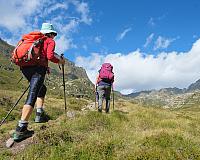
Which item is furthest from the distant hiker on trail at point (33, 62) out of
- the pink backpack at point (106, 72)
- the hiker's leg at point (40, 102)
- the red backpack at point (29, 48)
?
Result: the pink backpack at point (106, 72)

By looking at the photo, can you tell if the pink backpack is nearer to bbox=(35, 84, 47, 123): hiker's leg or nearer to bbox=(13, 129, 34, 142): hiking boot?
bbox=(35, 84, 47, 123): hiker's leg

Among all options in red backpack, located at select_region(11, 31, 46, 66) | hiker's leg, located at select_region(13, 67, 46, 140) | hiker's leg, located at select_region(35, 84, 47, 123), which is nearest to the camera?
red backpack, located at select_region(11, 31, 46, 66)

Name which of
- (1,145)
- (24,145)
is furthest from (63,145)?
(1,145)

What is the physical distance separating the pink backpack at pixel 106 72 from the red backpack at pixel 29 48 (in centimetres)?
881

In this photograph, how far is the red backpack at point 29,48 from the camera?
8539 mm

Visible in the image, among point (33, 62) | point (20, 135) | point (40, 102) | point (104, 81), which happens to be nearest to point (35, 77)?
point (33, 62)

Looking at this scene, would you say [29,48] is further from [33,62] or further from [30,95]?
[30,95]

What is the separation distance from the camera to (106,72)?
1744 centimetres

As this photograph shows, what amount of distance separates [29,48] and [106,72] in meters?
9.19

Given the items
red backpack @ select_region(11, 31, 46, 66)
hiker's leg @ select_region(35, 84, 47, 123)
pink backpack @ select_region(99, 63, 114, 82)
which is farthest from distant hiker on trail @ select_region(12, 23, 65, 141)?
pink backpack @ select_region(99, 63, 114, 82)

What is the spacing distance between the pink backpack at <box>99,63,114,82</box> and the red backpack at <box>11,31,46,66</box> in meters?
8.81

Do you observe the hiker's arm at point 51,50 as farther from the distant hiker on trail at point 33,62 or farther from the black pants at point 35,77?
the black pants at point 35,77

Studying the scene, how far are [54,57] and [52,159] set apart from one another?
2722 mm

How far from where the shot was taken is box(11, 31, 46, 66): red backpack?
28.0 ft
